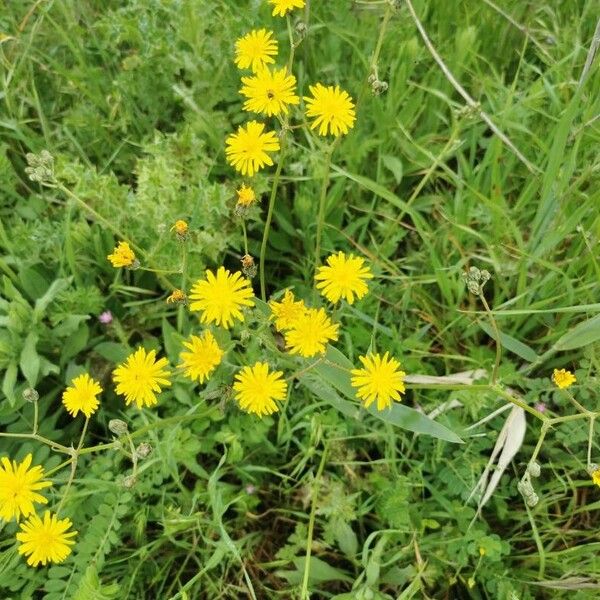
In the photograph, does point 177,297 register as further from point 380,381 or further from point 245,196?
point 380,381

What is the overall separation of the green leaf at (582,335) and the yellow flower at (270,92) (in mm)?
857

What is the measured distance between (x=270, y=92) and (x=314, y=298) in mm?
510

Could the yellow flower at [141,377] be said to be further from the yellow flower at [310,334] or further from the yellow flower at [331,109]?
the yellow flower at [331,109]

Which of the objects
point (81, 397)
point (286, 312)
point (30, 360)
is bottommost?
point (30, 360)

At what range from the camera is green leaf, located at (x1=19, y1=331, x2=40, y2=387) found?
160 centimetres

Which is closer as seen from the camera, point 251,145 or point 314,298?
point 251,145

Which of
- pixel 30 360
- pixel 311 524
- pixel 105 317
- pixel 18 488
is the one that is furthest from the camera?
pixel 105 317

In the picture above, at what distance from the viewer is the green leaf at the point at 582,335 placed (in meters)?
1.48

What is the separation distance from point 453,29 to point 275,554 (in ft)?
5.98

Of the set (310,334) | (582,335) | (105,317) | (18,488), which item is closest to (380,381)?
(310,334)

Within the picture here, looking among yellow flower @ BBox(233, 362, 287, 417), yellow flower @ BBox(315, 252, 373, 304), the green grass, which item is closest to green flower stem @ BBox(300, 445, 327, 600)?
the green grass

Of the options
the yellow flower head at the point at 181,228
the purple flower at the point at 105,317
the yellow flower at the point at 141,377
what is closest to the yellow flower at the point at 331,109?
the yellow flower head at the point at 181,228

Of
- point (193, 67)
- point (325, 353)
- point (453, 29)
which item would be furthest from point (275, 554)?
point (453, 29)

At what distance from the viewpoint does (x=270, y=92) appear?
1313mm
